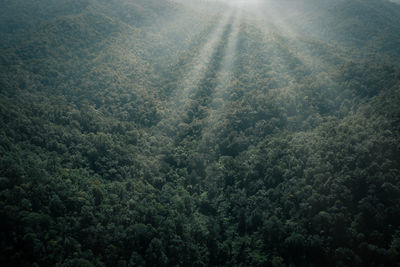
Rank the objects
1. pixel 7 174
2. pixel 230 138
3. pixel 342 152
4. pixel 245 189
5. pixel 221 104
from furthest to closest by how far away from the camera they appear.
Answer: pixel 221 104 < pixel 230 138 < pixel 245 189 < pixel 342 152 < pixel 7 174

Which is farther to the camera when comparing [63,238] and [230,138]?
[230,138]

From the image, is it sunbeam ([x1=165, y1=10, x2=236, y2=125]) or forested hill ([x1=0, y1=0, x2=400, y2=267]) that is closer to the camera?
forested hill ([x1=0, y1=0, x2=400, y2=267])

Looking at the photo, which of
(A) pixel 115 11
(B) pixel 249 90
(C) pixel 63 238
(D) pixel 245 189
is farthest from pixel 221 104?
(A) pixel 115 11

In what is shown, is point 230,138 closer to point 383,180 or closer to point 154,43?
point 383,180

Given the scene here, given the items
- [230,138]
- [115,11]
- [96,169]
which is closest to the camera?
[96,169]

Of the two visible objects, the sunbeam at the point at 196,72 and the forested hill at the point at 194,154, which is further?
the sunbeam at the point at 196,72

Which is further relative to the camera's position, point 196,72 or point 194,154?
point 196,72

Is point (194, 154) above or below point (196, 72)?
below

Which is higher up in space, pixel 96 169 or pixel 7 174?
pixel 7 174
